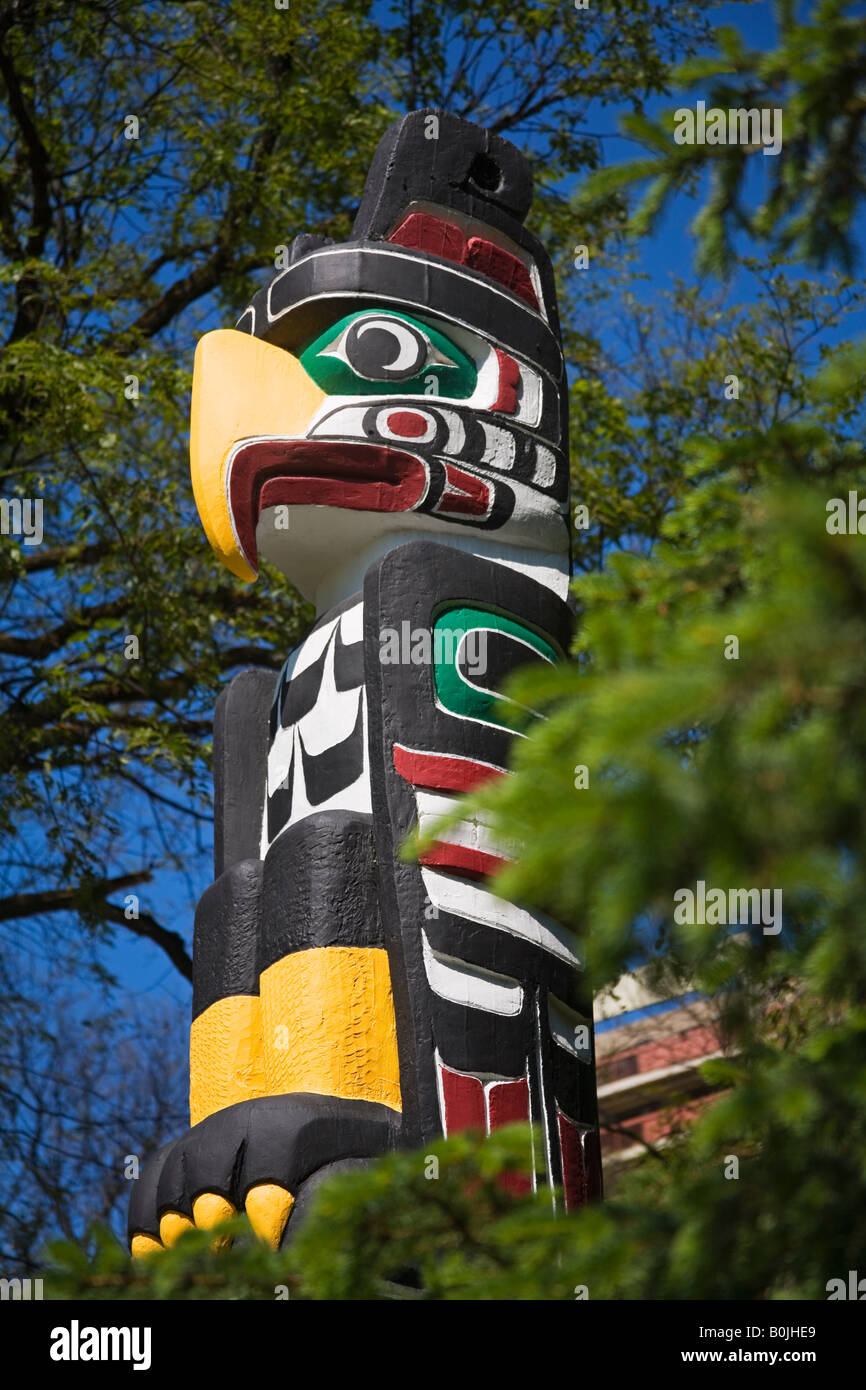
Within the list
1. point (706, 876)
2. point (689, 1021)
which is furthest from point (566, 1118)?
point (689, 1021)

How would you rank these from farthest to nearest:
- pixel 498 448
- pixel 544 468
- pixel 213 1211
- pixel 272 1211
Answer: pixel 544 468, pixel 498 448, pixel 213 1211, pixel 272 1211

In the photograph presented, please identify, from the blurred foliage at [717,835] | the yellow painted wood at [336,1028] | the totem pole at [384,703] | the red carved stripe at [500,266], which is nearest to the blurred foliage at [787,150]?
the blurred foliage at [717,835]

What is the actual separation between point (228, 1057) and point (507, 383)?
2.26 m

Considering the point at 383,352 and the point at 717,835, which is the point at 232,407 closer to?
the point at 383,352

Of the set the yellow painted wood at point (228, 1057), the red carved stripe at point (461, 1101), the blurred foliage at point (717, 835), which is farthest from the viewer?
the yellow painted wood at point (228, 1057)

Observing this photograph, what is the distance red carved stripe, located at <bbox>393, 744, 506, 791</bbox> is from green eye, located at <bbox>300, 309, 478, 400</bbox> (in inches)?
52.9

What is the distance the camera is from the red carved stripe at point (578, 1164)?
407 centimetres

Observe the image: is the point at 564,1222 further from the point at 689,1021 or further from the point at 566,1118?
the point at 689,1021

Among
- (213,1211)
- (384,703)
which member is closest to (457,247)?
(384,703)

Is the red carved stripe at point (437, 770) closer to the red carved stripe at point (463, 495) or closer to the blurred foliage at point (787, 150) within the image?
the red carved stripe at point (463, 495)

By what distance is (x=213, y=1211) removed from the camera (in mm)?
3920

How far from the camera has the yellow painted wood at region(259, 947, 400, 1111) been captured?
4.11m

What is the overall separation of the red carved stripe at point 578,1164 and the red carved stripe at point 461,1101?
244 millimetres

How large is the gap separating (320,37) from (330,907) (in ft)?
22.7
